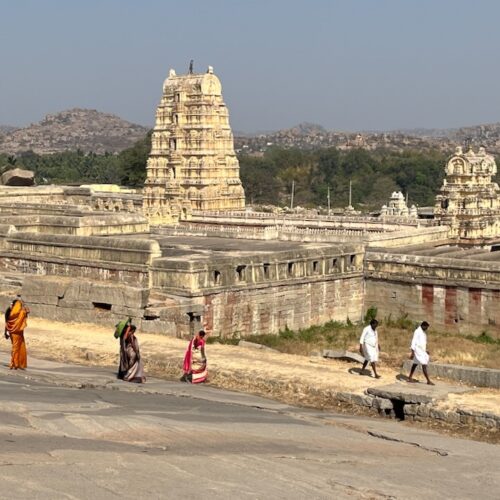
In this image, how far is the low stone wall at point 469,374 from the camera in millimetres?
16766

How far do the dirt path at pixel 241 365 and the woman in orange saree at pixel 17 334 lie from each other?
1.84 m

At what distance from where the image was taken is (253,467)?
415 inches

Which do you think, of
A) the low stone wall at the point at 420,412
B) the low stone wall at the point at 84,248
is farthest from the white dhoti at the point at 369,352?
the low stone wall at the point at 84,248

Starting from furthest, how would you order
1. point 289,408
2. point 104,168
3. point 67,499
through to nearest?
1. point 104,168
2. point 289,408
3. point 67,499

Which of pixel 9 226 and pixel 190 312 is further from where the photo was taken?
pixel 9 226

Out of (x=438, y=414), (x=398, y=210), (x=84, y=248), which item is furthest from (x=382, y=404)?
(x=398, y=210)

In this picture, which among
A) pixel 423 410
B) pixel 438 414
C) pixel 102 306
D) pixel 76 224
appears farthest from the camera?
pixel 76 224

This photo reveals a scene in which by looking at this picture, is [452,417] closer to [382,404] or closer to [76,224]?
[382,404]

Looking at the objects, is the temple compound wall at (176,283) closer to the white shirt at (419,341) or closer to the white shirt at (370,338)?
the white shirt at (370,338)

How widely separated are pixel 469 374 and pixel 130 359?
536cm

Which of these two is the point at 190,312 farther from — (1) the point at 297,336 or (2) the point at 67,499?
(2) the point at 67,499

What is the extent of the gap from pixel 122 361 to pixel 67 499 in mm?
7786

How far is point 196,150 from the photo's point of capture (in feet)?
159

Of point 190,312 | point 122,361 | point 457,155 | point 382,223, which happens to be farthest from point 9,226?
point 457,155
